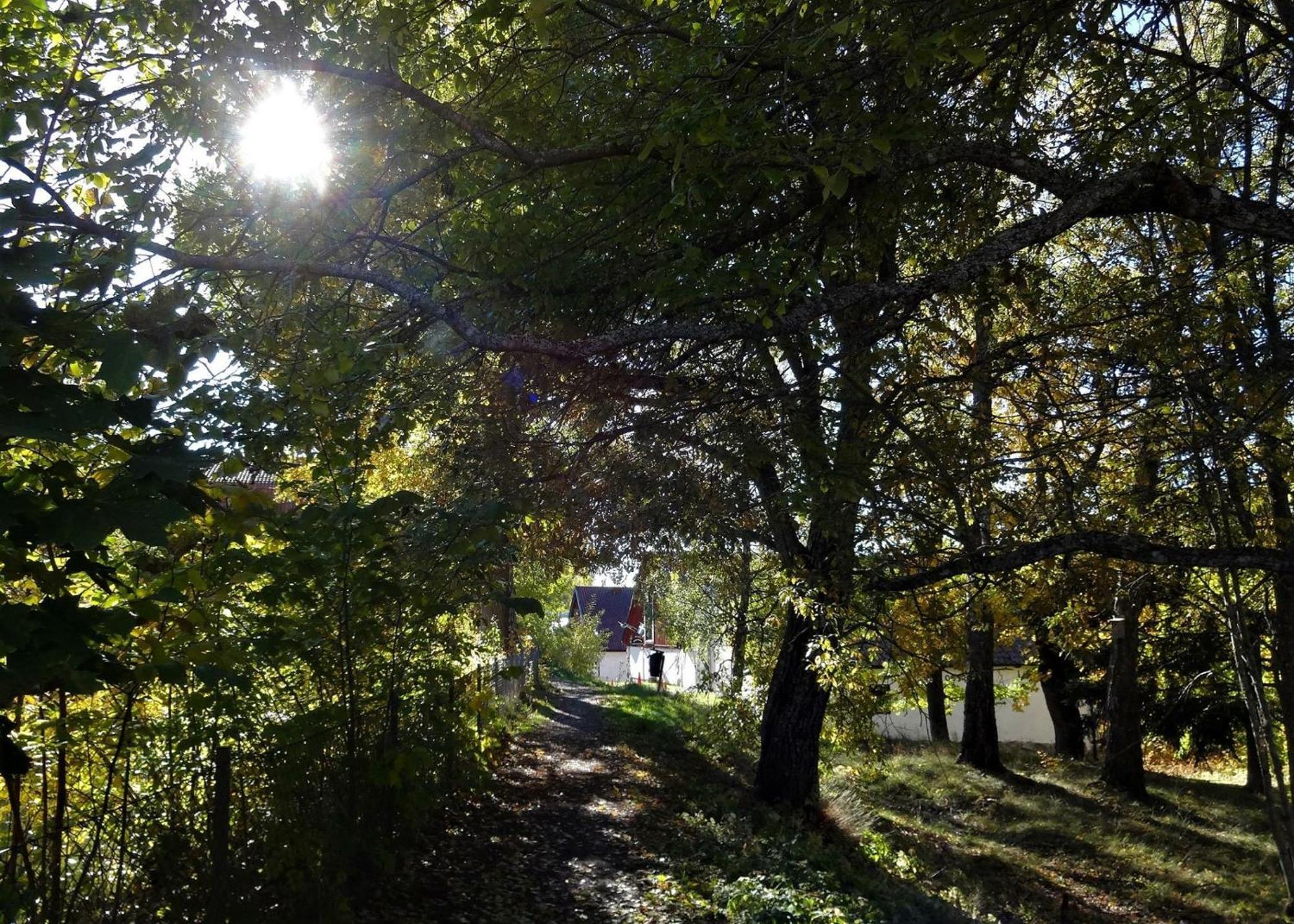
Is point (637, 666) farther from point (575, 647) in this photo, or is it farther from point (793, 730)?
point (793, 730)

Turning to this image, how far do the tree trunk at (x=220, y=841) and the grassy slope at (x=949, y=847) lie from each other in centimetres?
354

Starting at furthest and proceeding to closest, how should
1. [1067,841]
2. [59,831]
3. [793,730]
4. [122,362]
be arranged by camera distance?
1. [1067,841]
2. [793,730]
3. [59,831]
4. [122,362]

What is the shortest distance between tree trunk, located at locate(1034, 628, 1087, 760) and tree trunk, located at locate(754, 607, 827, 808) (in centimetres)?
1220

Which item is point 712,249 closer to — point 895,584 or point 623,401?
point 623,401

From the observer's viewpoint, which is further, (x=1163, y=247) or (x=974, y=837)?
(x=974, y=837)

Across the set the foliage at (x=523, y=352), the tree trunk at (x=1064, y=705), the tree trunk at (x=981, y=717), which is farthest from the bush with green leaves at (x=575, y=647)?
the foliage at (x=523, y=352)

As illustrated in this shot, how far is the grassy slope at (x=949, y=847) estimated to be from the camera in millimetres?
8055

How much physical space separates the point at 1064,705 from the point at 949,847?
11.1 m

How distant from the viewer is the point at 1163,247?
9.81 meters

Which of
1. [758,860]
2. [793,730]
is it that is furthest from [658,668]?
[758,860]

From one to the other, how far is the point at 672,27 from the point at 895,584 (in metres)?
5.63

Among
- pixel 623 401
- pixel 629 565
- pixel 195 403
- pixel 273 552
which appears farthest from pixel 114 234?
pixel 629 565

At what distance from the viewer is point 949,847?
13.6 m

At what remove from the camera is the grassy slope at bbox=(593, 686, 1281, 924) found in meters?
8.05
